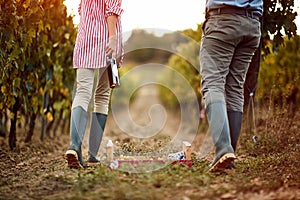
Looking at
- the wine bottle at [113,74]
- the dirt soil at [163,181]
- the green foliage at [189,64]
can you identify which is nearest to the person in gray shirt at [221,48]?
the dirt soil at [163,181]

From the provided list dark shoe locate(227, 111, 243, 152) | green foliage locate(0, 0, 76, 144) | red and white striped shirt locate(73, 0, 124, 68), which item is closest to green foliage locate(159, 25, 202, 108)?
green foliage locate(0, 0, 76, 144)

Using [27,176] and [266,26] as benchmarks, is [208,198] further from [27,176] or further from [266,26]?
[266,26]


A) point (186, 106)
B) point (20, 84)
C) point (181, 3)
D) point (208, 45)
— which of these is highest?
point (181, 3)

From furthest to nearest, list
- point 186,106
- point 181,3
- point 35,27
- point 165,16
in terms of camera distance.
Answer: point 186,106 < point 165,16 < point 181,3 < point 35,27

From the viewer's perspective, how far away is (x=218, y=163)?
360 cm

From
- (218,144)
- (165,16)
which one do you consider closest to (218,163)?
(218,144)

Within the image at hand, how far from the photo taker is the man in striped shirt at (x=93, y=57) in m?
4.12

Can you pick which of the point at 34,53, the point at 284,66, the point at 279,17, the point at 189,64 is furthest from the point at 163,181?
the point at 189,64

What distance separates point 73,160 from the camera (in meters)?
3.97

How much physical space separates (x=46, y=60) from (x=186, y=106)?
5962mm

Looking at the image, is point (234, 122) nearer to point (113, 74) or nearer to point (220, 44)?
point (220, 44)

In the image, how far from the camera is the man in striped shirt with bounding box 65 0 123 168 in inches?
162

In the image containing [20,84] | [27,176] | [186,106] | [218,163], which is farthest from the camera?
[186,106]

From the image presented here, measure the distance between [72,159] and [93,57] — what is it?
29.7 inches
